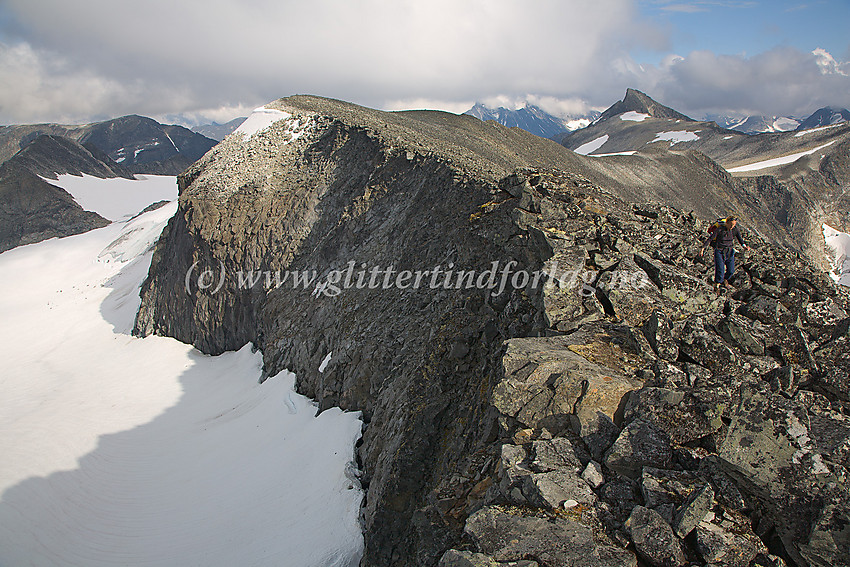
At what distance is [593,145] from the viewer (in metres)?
117

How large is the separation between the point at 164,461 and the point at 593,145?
121936 mm

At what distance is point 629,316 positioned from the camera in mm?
8641

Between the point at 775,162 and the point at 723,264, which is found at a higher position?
the point at 775,162

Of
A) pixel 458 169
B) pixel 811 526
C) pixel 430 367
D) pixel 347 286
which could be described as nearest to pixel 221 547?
pixel 430 367

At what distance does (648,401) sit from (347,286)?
14.4 meters

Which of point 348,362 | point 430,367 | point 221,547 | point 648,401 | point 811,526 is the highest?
point 648,401

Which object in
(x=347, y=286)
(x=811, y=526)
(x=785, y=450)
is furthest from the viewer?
(x=347, y=286)

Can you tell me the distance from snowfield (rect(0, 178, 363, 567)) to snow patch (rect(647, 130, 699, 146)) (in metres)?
107

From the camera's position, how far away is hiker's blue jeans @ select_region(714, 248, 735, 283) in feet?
31.5

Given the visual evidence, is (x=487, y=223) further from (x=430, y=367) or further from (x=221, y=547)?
(x=221, y=547)

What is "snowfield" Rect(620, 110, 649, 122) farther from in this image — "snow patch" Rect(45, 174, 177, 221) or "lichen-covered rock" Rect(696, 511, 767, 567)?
"lichen-covered rock" Rect(696, 511, 767, 567)

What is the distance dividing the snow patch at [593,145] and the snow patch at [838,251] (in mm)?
66057

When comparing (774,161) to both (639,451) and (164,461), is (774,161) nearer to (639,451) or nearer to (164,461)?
(639,451)

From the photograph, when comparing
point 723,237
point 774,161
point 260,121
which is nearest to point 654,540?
point 723,237
